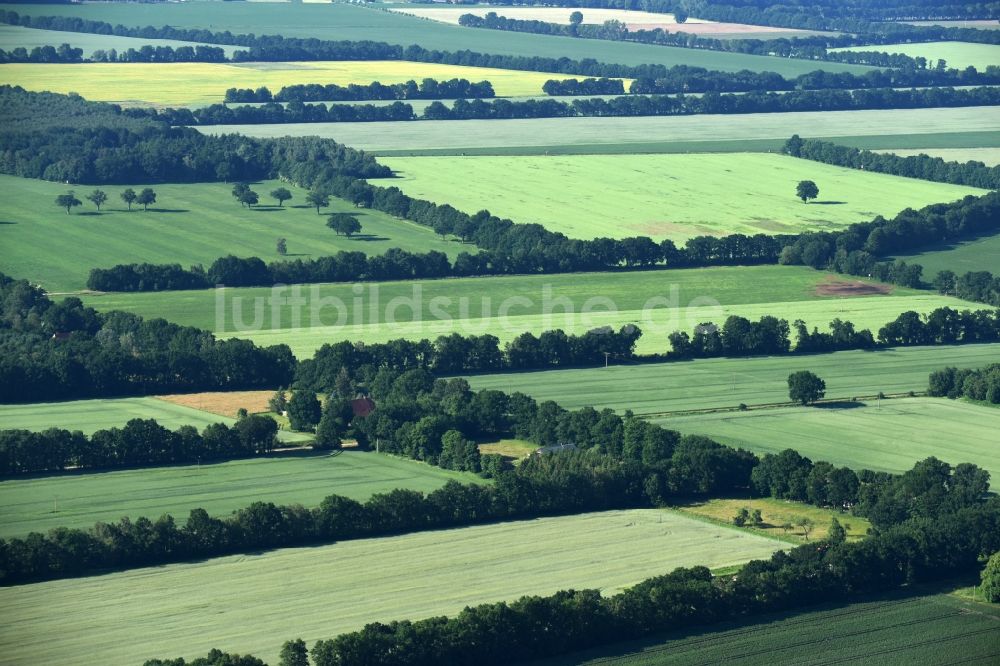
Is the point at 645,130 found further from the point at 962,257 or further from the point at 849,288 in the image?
the point at 849,288

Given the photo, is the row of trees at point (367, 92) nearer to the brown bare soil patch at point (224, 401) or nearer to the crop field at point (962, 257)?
the crop field at point (962, 257)

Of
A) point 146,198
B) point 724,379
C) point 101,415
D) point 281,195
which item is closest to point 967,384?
point 724,379

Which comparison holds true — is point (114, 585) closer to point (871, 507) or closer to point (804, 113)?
point (871, 507)

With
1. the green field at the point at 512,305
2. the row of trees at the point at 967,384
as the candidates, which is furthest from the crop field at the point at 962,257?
the row of trees at the point at 967,384

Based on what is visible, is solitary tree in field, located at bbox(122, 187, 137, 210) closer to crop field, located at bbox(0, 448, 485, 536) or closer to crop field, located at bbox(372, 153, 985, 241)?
crop field, located at bbox(372, 153, 985, 241)

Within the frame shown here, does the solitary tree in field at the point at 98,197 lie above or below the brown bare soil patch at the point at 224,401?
above
